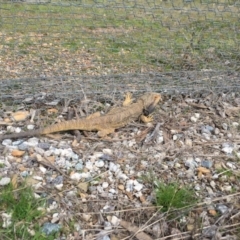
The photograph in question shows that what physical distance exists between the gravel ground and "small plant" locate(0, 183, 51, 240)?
0.08 m

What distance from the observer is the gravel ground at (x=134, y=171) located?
2.86 metres

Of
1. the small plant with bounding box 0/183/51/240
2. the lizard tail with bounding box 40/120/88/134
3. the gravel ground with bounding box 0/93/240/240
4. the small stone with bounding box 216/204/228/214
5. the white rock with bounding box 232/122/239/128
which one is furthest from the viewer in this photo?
the white rock with bounding box 232/122/239/128

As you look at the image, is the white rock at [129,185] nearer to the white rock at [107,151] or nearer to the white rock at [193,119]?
the white rock at [107,151]

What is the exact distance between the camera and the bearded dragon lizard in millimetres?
3498

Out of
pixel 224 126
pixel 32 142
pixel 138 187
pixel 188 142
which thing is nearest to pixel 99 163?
pixel 138 187

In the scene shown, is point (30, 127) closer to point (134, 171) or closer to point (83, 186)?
point (83, 186)

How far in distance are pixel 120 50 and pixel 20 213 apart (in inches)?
110

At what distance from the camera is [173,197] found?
2.94m

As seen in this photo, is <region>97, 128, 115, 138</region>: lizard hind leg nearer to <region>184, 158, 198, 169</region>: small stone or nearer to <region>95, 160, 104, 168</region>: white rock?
<region>95, 160, 104, 168</region>: white rock

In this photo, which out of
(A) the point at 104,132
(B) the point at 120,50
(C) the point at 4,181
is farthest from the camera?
(B) the point at 120,50

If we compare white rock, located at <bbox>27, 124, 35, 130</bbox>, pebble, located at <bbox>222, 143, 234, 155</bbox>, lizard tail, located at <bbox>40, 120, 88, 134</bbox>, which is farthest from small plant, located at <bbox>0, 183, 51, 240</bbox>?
pebble, located at <bbox>222, 143, 234, 155</bbox>

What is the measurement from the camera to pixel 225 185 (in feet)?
10.6

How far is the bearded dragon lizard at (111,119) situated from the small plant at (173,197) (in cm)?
87

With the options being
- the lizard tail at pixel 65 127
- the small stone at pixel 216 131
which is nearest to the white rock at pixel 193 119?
Result: the small stone at pixel 216 131
